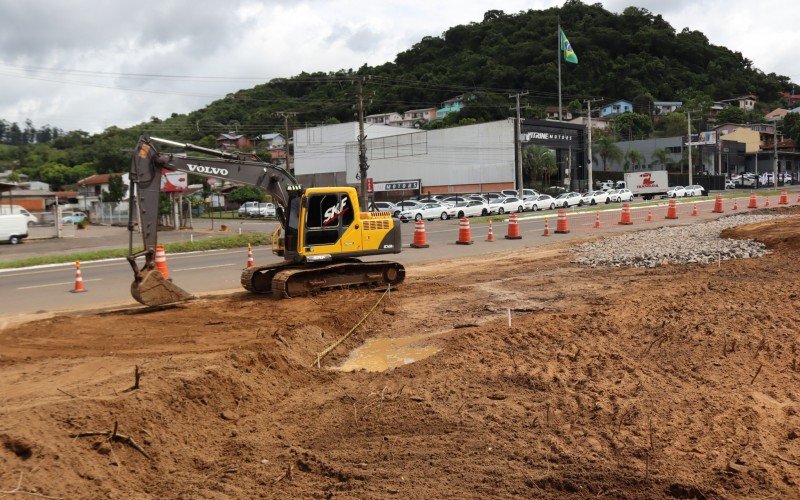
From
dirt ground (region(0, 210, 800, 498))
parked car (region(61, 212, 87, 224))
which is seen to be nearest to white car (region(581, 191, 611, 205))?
parked car (region(61, 212, 87, 224))

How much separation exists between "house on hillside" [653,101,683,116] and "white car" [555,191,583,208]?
87.3m

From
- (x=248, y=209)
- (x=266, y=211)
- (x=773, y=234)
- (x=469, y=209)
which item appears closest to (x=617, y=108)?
(x=248, y=209)

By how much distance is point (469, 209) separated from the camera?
4734cm

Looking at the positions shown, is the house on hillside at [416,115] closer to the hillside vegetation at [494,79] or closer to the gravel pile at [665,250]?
the hillside vegetation at [494,79]

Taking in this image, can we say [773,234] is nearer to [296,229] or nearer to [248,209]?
[296,229]

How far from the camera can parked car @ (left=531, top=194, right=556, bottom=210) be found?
170 ft

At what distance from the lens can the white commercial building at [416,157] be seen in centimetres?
6631

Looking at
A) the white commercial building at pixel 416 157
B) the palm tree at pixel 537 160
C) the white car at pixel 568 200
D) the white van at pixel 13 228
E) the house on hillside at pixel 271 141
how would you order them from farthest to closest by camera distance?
1. the house on hillside at pixel 271 141
2. the palm tree at pixel 537 160
3. the white commercial building at pixel 416 157
4. the white car at pixel 568 200
5. the white van at pixel 13 228

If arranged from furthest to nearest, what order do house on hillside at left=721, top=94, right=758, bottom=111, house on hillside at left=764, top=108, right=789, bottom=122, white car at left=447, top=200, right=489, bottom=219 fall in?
house on hillside at left=721, top=94, right=758, bottom=111, house on hillside at left=764, top=108, right=789, bottom=122, white car at left=447, top=200, right=489, bottom=219

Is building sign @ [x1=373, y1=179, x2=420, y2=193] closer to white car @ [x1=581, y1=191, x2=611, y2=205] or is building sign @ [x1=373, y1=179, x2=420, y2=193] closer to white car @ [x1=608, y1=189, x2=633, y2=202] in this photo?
white car @ [x1=581, y1=191, x2=611, y2=205]

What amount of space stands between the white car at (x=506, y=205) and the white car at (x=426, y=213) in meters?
3.85

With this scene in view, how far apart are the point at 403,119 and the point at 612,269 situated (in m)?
152

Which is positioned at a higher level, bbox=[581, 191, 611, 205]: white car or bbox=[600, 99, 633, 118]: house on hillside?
bbox=[600, 99, 633, 118]: house on hillside

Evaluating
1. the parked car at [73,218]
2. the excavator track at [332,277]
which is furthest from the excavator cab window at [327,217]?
the parked car at [73,218]
